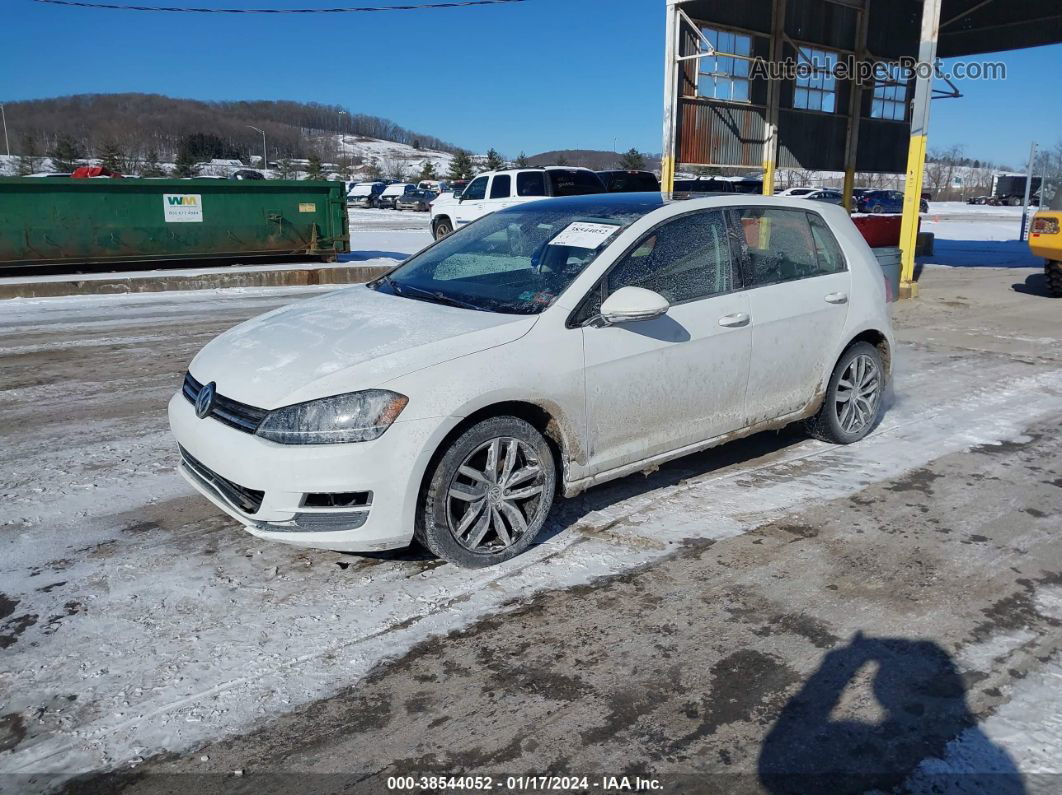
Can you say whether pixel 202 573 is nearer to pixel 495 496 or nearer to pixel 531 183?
pixel 495 496

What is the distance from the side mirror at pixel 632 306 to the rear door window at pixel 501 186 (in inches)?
650

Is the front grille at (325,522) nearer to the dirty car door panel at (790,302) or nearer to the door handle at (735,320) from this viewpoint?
the door handle at (735,320)

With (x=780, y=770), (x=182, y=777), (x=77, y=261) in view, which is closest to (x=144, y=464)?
(x=182, y=777)

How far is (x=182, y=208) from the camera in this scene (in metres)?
14.7

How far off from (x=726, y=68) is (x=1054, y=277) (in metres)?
6.91

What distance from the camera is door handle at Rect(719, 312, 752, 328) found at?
4.49m

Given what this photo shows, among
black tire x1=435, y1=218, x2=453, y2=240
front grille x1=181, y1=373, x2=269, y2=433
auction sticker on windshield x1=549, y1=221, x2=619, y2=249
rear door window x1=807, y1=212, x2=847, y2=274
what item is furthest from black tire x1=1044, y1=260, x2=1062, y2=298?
black tire x1=435, y1=218, x2=453, y2=240

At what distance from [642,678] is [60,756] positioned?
75.1 inches

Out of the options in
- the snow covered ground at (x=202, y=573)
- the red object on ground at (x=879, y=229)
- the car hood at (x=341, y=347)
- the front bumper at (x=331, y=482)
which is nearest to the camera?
the snow covered ground at (x=202, y=573)

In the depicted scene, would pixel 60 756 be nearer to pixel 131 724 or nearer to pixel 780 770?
pixel 131 724

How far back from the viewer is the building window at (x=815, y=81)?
17.1 m

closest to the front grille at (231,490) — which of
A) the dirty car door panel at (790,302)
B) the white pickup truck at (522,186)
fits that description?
the dirty car door panel at (790,302)

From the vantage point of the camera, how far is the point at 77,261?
45.1 feet

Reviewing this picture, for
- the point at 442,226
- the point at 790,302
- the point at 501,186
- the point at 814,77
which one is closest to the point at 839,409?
the point at 790,302
